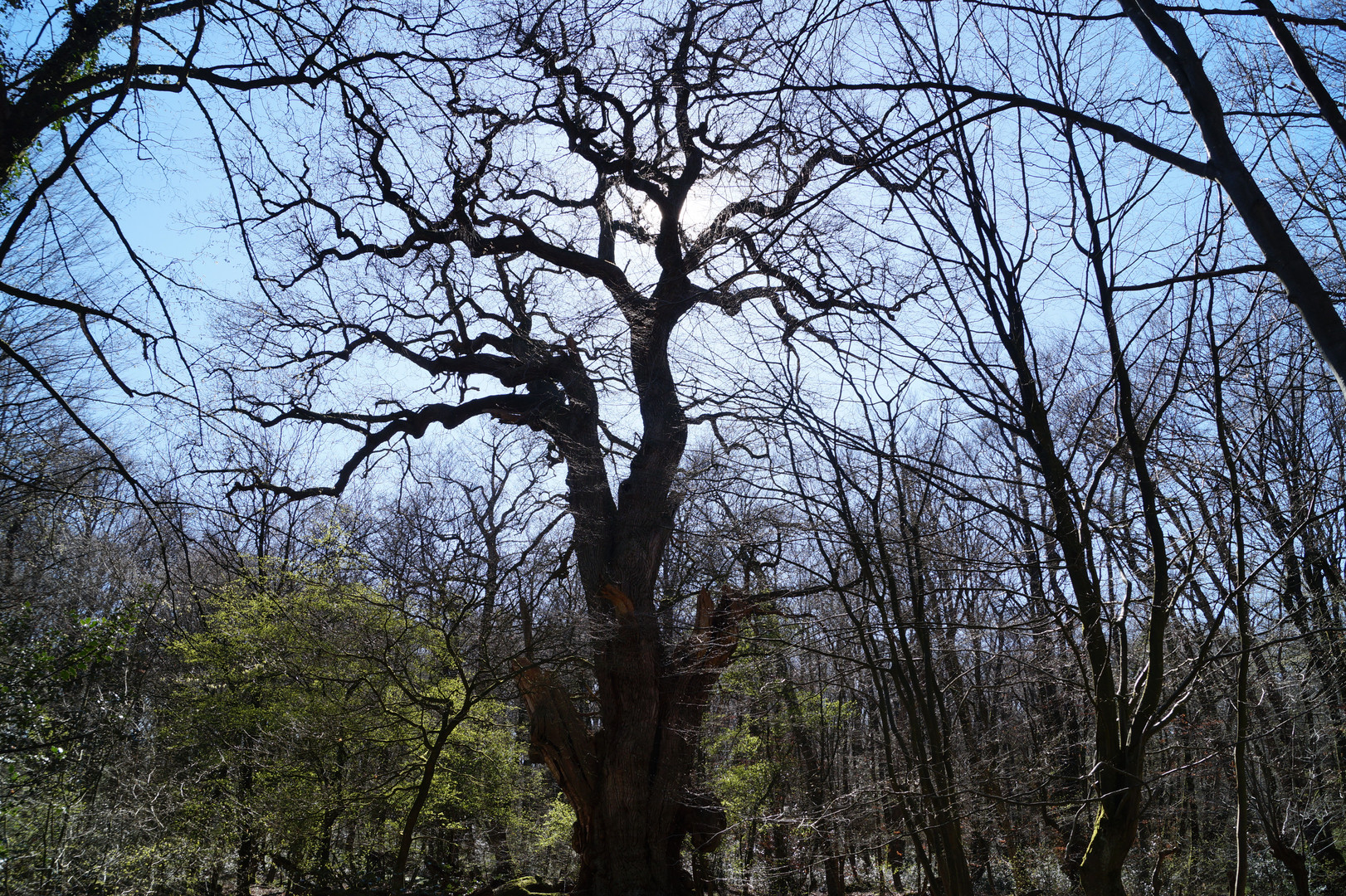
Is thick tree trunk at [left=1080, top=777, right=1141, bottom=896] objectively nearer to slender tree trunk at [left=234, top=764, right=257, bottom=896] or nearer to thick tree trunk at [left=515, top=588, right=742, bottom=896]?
thick tree trunk at [left=515, top=588, right=742, bottom=896]

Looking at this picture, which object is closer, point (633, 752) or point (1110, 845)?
point (1110, 845)

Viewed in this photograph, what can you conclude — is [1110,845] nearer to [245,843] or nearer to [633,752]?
[633,752]

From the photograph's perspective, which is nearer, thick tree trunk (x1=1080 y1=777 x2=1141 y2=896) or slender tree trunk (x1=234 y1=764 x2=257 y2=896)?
thick tree trunk (x1=1080 y1=777 x2=1141 y2=896)

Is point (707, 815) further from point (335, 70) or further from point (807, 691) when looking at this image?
point (335, 70)

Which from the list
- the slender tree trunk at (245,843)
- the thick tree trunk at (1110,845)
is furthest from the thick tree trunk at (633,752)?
the thick tree trunk at (1110,845)

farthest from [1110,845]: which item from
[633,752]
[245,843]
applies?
[245,843]

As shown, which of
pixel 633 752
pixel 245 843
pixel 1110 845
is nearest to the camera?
pixel 1110 845

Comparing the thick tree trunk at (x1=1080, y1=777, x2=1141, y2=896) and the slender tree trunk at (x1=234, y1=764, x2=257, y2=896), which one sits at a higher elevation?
the thick tree trunk at (x1=1080, y1=777, x2=1141, y2=896)

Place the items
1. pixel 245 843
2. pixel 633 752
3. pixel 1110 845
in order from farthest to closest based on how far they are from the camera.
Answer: pixel 245 843 < pixel 633 752 < pixel 1110 845

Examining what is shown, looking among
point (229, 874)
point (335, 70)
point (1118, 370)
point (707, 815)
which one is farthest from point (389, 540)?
point (1118, 370)

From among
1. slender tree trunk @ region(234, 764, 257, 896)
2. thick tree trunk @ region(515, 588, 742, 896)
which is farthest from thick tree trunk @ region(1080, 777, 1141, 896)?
slender tree trunk @ region(234, 764, 257, 896)

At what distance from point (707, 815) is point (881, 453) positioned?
846cm

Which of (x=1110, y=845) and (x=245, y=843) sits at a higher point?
(x=1110, y=845)

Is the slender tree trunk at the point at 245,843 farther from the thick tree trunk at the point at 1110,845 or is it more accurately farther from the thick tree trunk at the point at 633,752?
the thick tree trunk at the point at 1110,845
